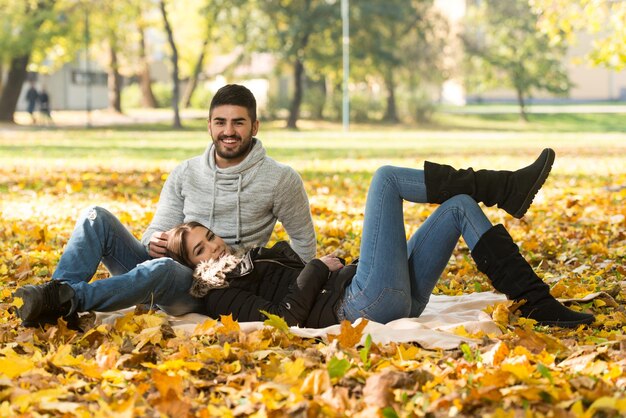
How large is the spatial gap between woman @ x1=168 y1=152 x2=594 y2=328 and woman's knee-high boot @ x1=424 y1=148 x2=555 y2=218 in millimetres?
49

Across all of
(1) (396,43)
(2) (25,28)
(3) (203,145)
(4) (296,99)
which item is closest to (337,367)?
(3) (203,145)

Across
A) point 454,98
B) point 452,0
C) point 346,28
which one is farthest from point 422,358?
point 454,98

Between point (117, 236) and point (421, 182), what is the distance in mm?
1748

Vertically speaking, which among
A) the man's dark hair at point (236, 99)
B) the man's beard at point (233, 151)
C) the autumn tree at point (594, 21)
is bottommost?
the man's beard at point (233, 151)

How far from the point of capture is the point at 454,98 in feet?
240

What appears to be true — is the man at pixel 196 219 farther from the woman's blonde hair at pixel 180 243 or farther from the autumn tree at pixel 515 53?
the autumn tree at pixel 515 53

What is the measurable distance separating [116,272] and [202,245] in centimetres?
64

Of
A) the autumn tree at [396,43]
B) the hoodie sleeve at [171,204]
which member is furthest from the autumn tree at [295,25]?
the hoodie sleeve at [171,204]

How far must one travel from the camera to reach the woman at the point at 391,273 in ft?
17.6

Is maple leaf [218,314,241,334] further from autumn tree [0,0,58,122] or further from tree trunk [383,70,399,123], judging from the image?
tree trunk [383,70,399,123]

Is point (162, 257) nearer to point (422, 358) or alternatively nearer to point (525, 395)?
point (422, 358)

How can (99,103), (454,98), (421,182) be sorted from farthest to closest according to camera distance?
(454,98) < (99,103) < (421,182)

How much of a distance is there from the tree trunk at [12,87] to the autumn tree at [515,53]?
22717 mm

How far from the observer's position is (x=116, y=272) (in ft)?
19.9
